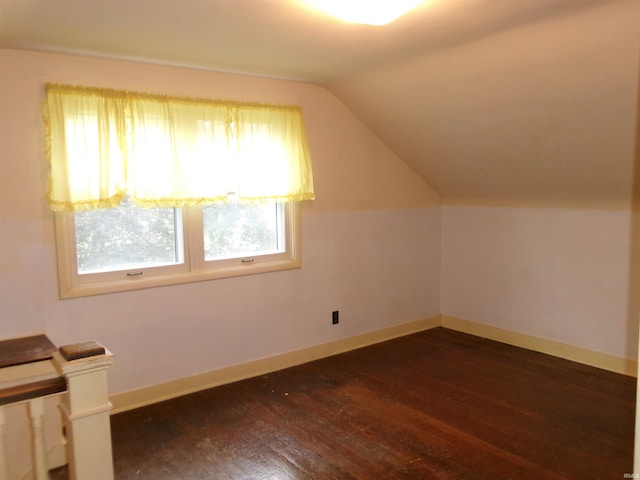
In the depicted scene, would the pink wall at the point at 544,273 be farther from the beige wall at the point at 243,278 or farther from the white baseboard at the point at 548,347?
the beige wall at the point at 243,278

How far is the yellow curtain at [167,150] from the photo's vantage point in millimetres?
2844

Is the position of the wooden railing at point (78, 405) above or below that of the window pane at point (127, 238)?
below

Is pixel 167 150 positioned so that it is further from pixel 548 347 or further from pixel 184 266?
pixel 548 347

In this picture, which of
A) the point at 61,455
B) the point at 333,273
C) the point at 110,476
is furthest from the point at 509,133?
the point at 61,455

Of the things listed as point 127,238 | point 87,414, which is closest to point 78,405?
point 87,414

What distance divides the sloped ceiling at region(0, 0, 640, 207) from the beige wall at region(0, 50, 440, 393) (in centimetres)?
17

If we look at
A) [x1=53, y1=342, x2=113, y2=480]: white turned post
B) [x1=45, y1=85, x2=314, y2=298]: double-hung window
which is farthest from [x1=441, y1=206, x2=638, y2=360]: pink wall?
[x1=53, y1=342, x2=113, y2=480]: white turned post

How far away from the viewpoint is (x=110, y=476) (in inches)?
61.8

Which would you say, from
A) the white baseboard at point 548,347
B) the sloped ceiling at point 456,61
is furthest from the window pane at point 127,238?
the white baseboard at point 548,347

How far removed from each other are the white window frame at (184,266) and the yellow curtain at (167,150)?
17 cm

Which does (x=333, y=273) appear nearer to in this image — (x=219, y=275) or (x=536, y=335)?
(x=219, y=275)

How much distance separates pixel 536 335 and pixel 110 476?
12.1ft

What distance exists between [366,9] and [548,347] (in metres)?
3.28

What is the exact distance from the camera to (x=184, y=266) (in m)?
3.40
